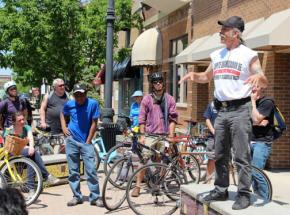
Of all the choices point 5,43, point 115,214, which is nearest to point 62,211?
point 115,214

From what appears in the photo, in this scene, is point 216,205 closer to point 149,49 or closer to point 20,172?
point 20,172

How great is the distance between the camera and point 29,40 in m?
20.7

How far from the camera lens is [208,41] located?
1435 centimetres

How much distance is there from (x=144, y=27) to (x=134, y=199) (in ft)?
58.2

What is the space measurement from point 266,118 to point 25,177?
3.53m

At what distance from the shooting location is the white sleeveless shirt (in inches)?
190

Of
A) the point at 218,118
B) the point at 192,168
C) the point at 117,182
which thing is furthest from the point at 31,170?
the point at 218,118

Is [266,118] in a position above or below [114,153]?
above

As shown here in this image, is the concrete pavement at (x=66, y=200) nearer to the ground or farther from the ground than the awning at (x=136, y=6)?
nearer to the ground

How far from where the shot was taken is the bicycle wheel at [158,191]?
6.87m

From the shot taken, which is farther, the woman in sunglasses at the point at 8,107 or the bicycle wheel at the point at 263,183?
the woman in sunglasses at the point at 8,107

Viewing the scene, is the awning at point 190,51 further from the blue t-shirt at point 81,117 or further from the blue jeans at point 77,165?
the blue jeans at point 77,165

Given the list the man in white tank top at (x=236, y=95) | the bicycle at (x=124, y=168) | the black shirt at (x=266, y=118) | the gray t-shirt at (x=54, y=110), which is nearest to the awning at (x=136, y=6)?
the gray t-shirt at (x=54, y=110)

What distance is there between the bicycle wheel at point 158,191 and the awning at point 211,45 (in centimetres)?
538
